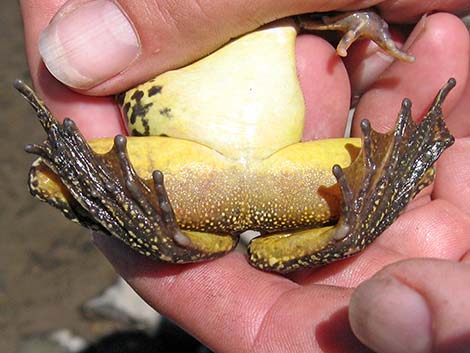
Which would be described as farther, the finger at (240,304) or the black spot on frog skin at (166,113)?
the black spot on frog skin at (166,113)

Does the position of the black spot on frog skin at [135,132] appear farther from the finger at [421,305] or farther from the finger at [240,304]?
the finger at [421,305]

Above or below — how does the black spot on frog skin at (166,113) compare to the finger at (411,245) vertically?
above

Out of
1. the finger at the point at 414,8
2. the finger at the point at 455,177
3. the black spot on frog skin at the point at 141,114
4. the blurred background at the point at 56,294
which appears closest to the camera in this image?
the black spot on frog skin at the point at 141,114

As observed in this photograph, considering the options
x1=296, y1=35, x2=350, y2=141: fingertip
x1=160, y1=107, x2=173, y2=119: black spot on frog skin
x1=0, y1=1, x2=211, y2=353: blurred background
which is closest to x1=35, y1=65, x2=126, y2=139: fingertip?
x1=160, y1=107, x2=173, y2=119: black spot on frog skin

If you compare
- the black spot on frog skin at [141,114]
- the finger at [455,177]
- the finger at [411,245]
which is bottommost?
the finger at [411,245]

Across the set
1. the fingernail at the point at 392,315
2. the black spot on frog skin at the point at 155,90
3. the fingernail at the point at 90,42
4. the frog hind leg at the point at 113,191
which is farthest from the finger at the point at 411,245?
the fingernail at the point at 90,42

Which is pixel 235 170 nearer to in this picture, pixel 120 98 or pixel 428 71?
pixel 120 98

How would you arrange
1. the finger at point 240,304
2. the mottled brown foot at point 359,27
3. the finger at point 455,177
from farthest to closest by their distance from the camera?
the finger at point 455,177, the mottled brown foot at point 359,27, the finger at point 240,304
